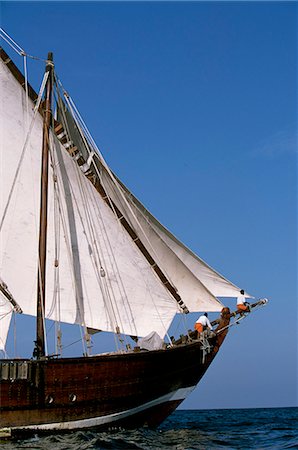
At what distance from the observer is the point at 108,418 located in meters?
21.4

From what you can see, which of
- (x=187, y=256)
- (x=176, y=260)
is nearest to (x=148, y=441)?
(x=176, y=260)

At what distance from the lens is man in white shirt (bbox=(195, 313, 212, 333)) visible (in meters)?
24.8

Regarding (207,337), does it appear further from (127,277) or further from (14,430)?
(14,430)

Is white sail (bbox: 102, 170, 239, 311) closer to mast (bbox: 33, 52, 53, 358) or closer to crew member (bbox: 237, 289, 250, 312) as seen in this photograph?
crew member (bbox: 237, 289, 250, 312)

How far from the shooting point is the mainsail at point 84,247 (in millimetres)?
24094

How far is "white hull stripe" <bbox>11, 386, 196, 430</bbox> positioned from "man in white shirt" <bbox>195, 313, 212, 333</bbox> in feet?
8.04

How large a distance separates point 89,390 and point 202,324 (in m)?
6.07

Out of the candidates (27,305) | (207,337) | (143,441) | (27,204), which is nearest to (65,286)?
(27,305)

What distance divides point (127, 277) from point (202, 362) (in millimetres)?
4569

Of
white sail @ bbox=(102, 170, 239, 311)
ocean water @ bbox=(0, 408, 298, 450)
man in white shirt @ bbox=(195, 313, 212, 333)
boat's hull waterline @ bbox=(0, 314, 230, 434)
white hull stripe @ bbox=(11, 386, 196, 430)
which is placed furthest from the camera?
white sail @ bbox=(102, 170, 239, 311)

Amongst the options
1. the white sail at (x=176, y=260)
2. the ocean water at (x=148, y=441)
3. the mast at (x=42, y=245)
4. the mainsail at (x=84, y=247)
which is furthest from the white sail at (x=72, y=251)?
the ocean water at (x=148, y=441)

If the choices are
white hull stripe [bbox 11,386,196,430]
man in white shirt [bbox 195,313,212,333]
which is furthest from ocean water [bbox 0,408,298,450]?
man in white shirt [bbox 195,313,212,333]

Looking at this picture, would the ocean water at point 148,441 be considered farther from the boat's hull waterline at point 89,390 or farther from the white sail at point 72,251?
the white sail at point 72,251

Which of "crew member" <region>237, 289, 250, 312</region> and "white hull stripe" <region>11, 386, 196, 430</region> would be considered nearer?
"white hull stripe" <region>11, 386, 196, 430</region>
